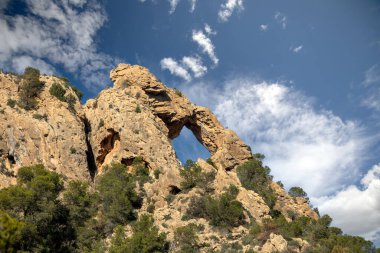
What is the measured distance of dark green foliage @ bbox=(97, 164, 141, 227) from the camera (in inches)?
1818

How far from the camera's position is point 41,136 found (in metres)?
56.6

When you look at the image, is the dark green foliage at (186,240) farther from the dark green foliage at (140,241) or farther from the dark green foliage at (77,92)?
the dark green foliage at (77,92)

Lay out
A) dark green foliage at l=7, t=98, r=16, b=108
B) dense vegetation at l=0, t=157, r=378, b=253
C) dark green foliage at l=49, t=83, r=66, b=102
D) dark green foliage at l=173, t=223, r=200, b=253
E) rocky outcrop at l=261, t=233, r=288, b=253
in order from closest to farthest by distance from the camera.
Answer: rocky outcrop at l=261, t=233, r=288, b=253
dense vegetation at l=0, t=157, r=378, b=253
dark green foliage at l=173, t=223, r=200, b=253
dark green foliage at l=7, t=98, r=16, b=108
dark green foliage at l=49, t=83, r=66, b=102

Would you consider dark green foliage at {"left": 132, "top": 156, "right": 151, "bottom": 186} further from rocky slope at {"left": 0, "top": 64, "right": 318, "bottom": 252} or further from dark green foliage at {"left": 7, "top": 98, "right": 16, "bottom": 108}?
dark green foliage at {"left": 7, "top": 98, "right": 16, "bottom": 108}

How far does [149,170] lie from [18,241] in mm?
26437

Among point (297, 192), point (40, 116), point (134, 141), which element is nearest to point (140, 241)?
point (134, 141)

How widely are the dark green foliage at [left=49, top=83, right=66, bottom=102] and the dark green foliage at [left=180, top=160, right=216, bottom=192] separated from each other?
2957 centimetres

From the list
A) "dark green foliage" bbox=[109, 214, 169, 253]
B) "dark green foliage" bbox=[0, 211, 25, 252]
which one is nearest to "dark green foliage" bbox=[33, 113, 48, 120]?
"dark green foliage" bbox=[109, 214, 169, 253]

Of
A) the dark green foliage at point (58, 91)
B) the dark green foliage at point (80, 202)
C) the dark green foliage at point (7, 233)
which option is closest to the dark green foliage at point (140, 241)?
the dark green foliage at point (80, 202)

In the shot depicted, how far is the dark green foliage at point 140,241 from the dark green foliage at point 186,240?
60.2 inches

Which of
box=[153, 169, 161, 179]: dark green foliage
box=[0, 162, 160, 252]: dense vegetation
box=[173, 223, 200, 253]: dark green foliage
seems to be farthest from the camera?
box=[153, 169, 161, 179]: dark green foliage

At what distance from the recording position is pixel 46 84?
67500 mm

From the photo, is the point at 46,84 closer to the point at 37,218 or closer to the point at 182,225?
the point at 37,218

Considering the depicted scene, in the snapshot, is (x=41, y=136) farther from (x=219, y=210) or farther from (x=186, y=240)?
(x=219, y=210)
